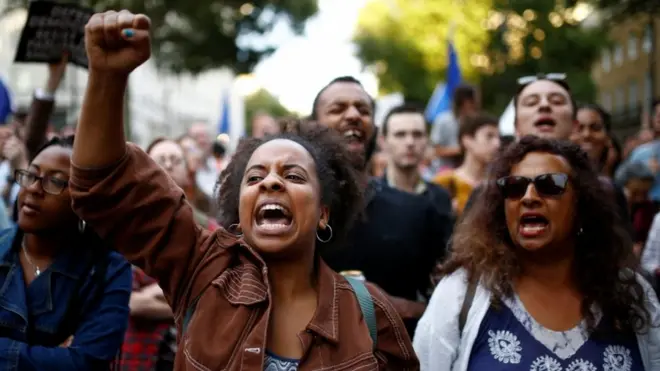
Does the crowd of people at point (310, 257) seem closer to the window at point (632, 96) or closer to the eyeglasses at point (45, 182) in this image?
the eyeglasses at point (45, 182)

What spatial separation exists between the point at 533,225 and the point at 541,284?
256mm

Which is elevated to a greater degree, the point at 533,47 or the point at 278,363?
the point at 533,47

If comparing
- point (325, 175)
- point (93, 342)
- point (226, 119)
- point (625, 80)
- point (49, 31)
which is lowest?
point (93, 342)

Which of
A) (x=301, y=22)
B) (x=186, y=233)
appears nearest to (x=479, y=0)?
(x=301, y=22)

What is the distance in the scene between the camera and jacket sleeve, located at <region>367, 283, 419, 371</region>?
9.73 ft

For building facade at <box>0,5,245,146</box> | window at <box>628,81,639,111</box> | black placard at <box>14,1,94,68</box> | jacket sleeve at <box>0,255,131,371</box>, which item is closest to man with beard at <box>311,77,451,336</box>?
jacket sleeve at <box>0,255,131,371</box>

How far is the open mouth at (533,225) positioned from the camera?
3.62 metres

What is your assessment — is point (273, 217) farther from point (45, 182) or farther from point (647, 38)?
point (647, 38)

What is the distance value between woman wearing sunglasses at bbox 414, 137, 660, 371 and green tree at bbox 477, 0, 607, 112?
28126 millimetres

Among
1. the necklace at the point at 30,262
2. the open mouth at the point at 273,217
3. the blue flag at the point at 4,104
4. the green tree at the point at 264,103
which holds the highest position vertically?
the blue flag at the point at 4,104

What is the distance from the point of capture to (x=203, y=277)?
9.06 feet

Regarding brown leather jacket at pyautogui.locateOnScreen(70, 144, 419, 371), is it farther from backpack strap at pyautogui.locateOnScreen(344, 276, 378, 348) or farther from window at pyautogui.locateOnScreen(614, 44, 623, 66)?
window at pyautogui.locateOnScreen(614, 44, 623, 66)

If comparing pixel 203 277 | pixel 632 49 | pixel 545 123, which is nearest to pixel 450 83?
pixel 545 123

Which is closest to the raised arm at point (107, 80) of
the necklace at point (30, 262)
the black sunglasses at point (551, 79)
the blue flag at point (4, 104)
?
the necklace at point (30, 262)
